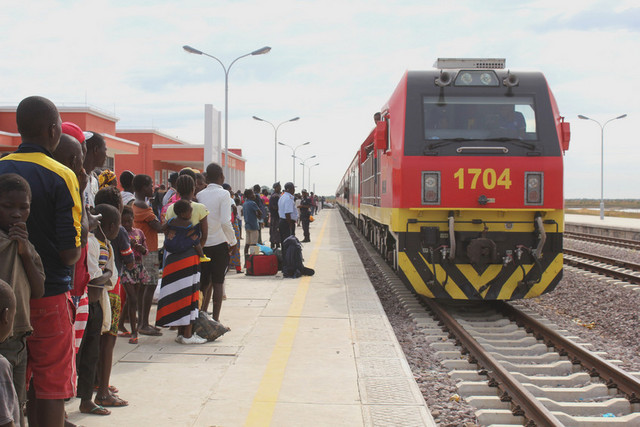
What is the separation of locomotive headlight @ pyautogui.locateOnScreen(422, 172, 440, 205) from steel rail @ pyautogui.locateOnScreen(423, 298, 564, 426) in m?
1.54

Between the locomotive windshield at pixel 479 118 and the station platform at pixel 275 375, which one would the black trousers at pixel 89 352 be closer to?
the station platform at pixel 275 375

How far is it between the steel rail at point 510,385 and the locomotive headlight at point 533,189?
6.30 feet

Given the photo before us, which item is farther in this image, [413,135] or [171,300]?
[413,135]

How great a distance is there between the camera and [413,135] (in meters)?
8.00

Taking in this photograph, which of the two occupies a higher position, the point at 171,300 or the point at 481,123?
the point at 481,123

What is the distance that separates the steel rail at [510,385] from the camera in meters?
4.19

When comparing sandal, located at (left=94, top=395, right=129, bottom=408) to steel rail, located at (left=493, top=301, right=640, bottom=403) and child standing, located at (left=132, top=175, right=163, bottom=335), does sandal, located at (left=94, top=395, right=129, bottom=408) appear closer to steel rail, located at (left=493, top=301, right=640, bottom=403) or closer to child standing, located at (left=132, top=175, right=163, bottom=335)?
child standing, located at (left=132, top=175, right=163, bottom=335)

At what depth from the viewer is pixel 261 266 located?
11.1 m

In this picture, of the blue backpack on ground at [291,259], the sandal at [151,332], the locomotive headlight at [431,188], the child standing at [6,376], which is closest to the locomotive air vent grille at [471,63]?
the locomotive headlight at [431,188]

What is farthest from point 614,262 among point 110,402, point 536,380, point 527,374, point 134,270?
point 110,402

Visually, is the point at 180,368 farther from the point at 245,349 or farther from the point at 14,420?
the point at 14,420

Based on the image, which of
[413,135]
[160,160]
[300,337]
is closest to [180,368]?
[300,337]

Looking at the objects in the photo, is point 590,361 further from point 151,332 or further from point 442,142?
point 151,332

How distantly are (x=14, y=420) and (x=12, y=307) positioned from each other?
16.3 inches
